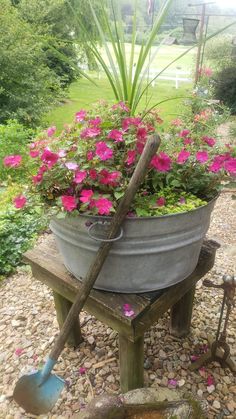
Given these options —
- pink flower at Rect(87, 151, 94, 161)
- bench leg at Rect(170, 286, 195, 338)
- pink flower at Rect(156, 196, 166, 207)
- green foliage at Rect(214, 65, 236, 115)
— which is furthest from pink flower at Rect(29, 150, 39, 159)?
green foliage at Rect(214, 65, 236, 115)

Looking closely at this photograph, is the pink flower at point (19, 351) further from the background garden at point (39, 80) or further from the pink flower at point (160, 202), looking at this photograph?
the pink flower at point (160, 202)

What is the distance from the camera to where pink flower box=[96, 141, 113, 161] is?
1.05m

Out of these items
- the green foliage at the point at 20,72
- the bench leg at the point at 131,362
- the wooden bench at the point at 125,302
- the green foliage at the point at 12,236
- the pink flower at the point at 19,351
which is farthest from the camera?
the green foliage at the point at 20,72

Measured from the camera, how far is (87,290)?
1092 mm

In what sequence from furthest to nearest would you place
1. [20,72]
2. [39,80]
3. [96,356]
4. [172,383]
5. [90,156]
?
[39,80], [20,72], [96,356], [172,383], [90,156]

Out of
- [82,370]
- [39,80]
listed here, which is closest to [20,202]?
[82,370]

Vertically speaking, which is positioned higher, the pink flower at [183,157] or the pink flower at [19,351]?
the pink flower at [183,157]

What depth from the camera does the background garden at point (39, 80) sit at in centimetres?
195

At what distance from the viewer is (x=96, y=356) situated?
175 centimetres

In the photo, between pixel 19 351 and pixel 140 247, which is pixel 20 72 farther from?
pixel 140 247

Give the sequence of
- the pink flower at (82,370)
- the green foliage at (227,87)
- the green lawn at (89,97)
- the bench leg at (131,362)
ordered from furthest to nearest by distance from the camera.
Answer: the green lawn at (89,97)
the green foliage at (227,87)
the pink flower at (82,370)
the bench leg at (131,362)

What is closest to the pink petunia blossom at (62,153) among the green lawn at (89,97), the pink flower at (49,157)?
the pink flower at (49,157)

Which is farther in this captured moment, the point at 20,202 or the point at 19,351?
the point at 19,351

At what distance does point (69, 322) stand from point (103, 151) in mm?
547
